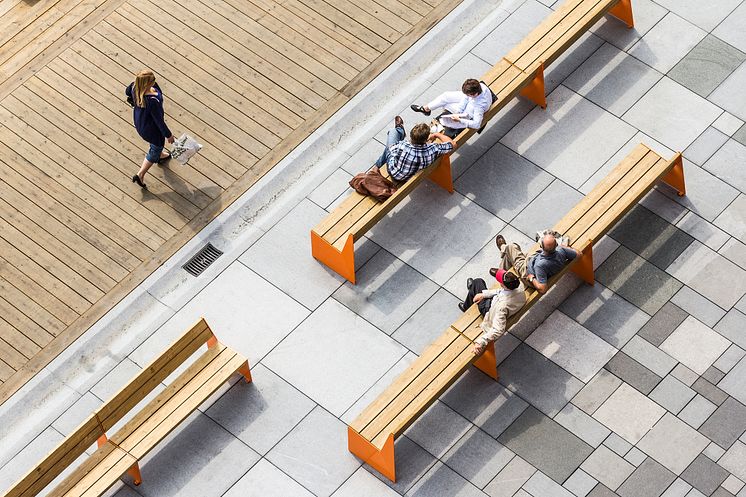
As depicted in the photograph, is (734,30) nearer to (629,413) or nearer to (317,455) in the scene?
(629,413)

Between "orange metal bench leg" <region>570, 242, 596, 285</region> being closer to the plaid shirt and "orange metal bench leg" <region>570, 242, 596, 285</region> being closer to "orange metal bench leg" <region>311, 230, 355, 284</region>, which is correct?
the plaid shirt

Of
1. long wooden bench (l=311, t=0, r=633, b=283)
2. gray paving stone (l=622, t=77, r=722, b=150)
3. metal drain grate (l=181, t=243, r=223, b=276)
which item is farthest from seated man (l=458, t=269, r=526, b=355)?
gray paving stone (l=622, t=77, r=722, b=150)

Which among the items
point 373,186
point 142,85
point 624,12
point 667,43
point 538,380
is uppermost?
point 142,85

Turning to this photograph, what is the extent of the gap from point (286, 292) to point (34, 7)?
5.38 m

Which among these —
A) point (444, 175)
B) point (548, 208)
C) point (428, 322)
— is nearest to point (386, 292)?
point (428, 322)

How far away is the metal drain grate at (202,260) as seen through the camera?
50.6ft

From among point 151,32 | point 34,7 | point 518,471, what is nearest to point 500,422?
point 518,471

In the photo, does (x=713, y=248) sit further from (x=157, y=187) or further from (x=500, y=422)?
(x=157, y=187)

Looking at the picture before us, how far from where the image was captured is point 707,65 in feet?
55.0

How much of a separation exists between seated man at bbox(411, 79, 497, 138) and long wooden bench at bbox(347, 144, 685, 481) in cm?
146

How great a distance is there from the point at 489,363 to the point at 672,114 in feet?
13.0

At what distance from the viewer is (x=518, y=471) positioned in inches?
545

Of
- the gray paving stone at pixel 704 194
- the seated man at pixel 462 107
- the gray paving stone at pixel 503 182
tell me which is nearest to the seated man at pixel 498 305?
the gray paving stone at pixel 503 182

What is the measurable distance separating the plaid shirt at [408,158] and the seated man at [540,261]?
4.14 feet
